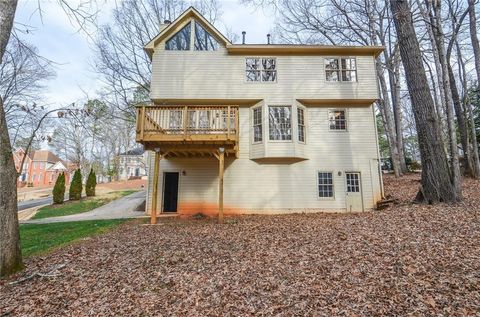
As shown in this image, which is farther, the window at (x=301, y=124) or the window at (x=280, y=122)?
the window at (x=301, y=124)

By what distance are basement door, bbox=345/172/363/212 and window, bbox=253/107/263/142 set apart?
4508 millimetres

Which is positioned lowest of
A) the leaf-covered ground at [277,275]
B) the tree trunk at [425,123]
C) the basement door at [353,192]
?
the leaf-covered ground at [277,275]

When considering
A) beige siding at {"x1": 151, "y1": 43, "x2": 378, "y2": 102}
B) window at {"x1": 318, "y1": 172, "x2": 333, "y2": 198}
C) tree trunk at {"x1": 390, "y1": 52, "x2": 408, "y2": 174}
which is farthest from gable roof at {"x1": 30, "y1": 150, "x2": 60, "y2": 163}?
tree trunk at {"x1": 390, "y1": 52, "x2": 408, "y2": 174}

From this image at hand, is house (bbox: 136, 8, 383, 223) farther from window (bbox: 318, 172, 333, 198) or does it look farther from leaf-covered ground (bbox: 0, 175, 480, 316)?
leaf-covered ground (bbox: 0, 175, 480, 316)

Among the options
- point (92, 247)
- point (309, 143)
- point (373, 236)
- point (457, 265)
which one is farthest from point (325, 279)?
point (309, 143)

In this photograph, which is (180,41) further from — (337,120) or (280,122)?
(337,120)

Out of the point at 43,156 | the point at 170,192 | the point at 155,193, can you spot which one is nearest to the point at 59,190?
the point at 170,192

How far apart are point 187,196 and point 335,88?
8698 millimetres

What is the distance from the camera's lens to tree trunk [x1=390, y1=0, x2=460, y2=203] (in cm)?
760

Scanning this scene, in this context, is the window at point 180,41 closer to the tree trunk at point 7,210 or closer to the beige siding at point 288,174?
the beige siding at point 288,174

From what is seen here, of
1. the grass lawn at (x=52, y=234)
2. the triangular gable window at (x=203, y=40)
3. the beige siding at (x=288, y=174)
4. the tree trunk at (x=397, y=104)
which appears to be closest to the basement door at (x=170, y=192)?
the beige siding at (x=288, y=174)

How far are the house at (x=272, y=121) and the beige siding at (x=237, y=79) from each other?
48 mm

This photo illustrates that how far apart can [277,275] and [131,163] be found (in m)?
45.5

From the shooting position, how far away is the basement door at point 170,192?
39.2ft
